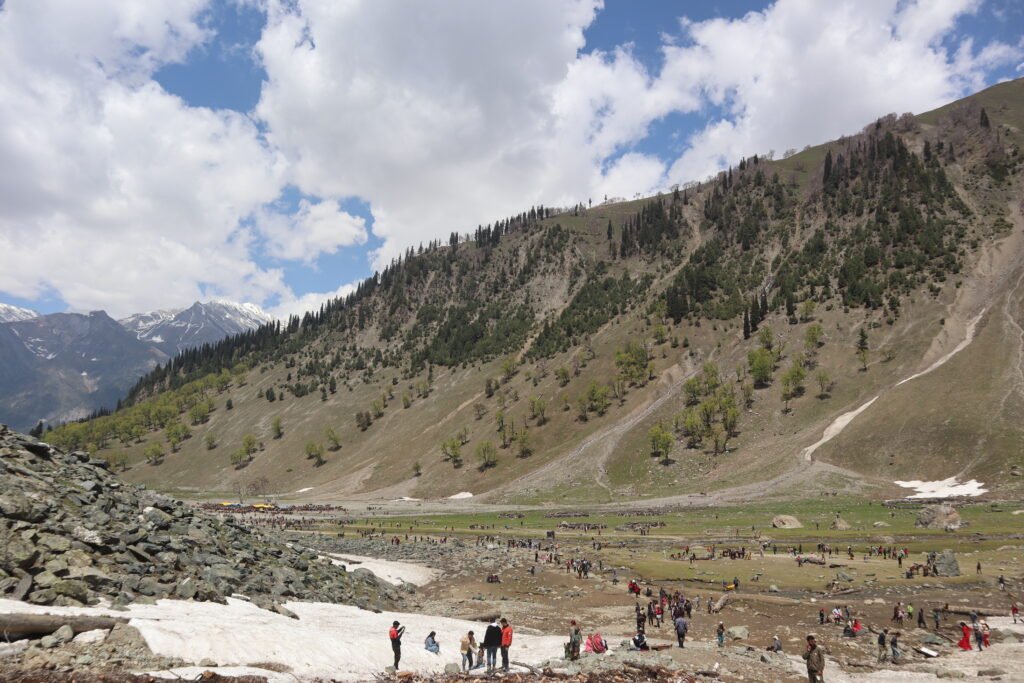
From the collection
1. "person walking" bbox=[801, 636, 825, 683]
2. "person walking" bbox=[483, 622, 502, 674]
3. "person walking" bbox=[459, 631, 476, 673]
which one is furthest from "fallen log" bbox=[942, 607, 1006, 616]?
"person walking" bbox=[459, 631, 476, 673]

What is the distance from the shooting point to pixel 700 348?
570ft

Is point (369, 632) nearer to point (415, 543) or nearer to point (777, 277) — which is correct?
point (415, 543)

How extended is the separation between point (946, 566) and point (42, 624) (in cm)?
5771

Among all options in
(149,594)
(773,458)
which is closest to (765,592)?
(149,594)

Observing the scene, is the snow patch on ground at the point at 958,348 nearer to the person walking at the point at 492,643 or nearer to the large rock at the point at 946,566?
the large rock at the point at 946,566

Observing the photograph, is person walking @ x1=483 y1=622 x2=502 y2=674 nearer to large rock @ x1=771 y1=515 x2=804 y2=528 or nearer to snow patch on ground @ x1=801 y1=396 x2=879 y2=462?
large rock @ x1=771 y1=515 x2=804 y2=528

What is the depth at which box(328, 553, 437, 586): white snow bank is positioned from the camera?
47766 millimetres

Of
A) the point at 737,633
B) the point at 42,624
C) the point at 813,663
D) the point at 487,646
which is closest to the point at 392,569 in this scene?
the point at 737,633

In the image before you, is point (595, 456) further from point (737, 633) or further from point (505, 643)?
point (505, 643)

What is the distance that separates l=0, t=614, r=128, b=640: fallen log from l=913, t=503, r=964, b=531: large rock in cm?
8080

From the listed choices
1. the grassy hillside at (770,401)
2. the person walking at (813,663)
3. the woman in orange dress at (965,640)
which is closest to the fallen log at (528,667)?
the person walking at (813,663)

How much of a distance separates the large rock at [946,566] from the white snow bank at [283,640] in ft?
122

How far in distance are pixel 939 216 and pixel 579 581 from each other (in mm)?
216404

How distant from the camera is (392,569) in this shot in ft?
171
